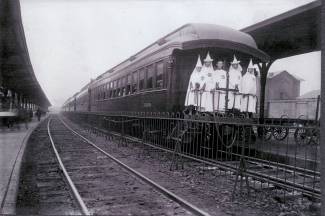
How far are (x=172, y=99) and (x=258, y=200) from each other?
4.05 m

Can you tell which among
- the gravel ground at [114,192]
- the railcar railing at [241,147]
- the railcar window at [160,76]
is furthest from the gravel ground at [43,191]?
the railcar window at [160,76]

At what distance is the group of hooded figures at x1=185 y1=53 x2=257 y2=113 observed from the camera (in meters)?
8.05

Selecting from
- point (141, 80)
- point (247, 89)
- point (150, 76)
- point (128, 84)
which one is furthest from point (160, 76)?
point (128, 84)

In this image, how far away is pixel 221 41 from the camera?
862cm

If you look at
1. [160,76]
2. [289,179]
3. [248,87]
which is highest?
[160,76]

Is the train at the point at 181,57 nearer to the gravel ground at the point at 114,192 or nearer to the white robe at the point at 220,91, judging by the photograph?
the white robe at the point at 220,91

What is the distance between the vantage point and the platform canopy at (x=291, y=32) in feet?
31.1

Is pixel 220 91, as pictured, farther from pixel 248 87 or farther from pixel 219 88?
pixel 248 87

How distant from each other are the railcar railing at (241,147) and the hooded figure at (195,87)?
0.36m

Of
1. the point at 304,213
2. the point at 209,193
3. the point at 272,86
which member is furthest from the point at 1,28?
the point at 272,86

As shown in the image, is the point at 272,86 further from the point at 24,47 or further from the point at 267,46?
the point at 24,47

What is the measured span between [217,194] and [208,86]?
3.13m

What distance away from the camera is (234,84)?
820 cm

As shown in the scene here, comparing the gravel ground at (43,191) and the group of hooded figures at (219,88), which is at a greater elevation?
the group of hooded figures at (219,88)
